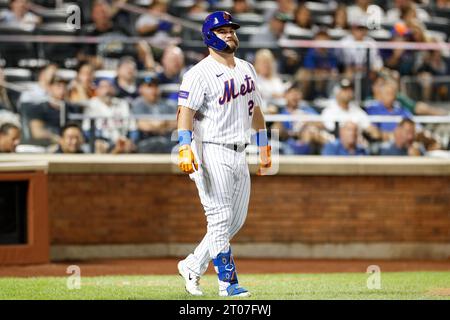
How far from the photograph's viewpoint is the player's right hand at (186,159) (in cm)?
866

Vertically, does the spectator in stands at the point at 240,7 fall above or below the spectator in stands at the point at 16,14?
below

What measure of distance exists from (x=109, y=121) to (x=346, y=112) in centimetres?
303

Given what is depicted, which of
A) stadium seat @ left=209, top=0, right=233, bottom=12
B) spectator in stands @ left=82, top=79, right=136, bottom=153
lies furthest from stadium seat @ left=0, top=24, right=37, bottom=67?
stadium seat @ left=209, top=0, right=233, bottom=12

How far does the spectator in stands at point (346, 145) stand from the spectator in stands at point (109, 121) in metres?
2.40

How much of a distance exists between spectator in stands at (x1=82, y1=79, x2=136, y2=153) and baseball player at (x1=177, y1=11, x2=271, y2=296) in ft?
16.3

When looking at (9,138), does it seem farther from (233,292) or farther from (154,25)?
(233,292)

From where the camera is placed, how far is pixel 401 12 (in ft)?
59.8

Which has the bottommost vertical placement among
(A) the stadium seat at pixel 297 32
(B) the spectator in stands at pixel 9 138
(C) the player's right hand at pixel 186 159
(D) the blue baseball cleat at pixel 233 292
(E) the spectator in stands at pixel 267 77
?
(D) the blue baseball cleat at pixel 233 292

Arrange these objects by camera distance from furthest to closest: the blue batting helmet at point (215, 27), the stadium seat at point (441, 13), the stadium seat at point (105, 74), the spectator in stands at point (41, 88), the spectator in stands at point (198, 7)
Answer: the stadium seat at point (441, 13)
the spectator in stands at point (198, 7)
the stadium seat at point (105, 74)
the spectator in stands at point (41, 88)
the blue batting helmet at point (215, 27)

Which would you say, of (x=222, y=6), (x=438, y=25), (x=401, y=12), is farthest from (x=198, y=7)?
(x=438, y=25)

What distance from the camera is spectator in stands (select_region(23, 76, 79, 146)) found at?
13695 mm

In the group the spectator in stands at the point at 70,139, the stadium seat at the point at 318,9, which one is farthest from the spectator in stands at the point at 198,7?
the spectator in stands at the point at 70,139

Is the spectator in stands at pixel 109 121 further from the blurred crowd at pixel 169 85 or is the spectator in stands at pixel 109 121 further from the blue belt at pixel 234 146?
the blue belt at pixel 234 146
